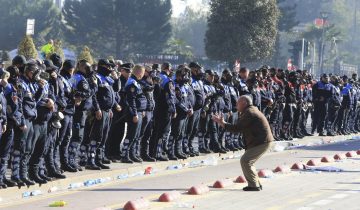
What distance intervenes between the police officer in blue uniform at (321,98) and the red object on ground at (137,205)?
67.7 ft

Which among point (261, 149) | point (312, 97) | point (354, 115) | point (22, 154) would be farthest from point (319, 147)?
point (22, 154)

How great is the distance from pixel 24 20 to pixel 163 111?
81827 mm

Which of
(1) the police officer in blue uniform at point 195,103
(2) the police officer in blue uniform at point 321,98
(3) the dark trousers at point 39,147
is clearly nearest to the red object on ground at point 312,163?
(1) the police officer in blue uniform at point 195,103

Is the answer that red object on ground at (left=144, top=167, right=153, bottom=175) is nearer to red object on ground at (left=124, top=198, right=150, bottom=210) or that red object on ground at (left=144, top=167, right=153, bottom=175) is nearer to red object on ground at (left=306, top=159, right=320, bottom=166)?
red object on ground at (left=306, top=159, right=320, bottom=166)

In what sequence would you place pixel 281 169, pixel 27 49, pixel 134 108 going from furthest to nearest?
pixel 27 49
pixel 281 169
pixel 134 108

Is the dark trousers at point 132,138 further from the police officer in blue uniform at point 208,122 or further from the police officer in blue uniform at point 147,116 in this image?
the police officer in blue uniform at point 208,122

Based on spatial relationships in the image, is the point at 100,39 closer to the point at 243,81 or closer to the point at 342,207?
the point at 243,81

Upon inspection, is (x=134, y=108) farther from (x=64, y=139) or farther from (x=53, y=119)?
(x=53, y=119)

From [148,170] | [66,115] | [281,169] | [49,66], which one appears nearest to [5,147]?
[49,66]

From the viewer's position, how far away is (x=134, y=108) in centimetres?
2092

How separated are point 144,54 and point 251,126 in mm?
80766

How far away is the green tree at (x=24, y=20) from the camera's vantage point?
329 ft

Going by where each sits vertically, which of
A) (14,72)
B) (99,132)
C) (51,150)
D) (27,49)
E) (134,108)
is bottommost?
(51,150)

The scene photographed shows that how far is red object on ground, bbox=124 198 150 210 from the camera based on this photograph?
14562 mm
